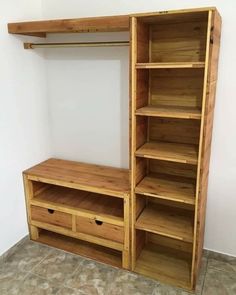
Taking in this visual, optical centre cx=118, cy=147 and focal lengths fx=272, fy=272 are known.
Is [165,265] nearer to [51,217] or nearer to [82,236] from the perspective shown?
[82,236]

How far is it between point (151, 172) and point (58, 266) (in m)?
1.08

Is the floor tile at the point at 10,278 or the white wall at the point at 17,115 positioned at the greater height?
the white wall at the point at 17,115

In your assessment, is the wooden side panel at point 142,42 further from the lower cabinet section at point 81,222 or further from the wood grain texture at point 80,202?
the wood grain texture at point 80,202

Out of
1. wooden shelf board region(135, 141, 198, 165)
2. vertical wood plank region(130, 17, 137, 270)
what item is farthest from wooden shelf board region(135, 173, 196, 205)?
wooden shelf board region(135, 141, 198, 165)

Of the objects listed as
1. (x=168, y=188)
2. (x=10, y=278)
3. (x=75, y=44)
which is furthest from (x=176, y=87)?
(x=10, y=278)

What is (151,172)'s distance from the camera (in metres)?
2.28

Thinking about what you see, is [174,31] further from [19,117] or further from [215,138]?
[19,117]

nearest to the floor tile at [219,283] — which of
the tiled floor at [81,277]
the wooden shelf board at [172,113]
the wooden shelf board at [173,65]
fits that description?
the tiled floor at [81,277]

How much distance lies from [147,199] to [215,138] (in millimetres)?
758

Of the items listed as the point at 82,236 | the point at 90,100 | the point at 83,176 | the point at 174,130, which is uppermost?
the point at 90,100

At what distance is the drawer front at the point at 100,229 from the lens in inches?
84.4

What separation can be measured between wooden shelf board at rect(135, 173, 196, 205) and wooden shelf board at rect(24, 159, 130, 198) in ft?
0.48

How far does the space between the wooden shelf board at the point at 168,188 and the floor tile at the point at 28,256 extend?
3.53 feet

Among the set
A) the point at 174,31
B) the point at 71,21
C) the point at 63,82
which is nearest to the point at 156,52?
the point at 174,31
